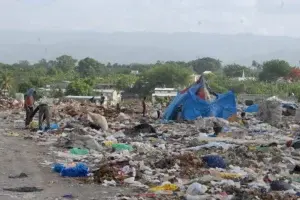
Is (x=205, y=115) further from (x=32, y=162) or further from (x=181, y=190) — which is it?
(x=181, y=190)

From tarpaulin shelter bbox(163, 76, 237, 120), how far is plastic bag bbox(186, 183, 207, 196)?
13.7m

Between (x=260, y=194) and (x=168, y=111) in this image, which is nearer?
(x=260, y=194)

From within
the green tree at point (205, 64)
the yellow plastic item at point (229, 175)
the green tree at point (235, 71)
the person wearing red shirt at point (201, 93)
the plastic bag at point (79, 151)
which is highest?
the green tree at point (205, 64)

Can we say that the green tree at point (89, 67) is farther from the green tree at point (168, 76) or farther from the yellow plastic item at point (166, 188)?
the yellow plastic item at point (166, 188)

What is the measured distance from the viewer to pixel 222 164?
967 centimetres

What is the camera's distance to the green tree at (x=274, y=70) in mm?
78175

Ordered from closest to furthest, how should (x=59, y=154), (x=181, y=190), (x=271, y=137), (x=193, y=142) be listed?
(x=181, y=190), (x=59, y=154), (x=193, y=142), (x=271, y=137)

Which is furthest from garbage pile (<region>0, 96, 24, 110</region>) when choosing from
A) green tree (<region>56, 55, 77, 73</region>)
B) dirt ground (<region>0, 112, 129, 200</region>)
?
green tree (<region>56, 55, 77, 73</region>)

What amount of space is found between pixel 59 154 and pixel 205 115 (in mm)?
10992

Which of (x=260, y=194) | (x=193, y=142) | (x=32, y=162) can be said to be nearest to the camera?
(x=260, y=194)

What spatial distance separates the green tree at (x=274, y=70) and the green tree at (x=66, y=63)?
124ft

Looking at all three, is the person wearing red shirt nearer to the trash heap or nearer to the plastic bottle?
the trash heap

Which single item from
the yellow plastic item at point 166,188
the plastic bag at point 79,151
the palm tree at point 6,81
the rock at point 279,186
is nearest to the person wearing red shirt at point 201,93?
the plastic bag at point 79,151

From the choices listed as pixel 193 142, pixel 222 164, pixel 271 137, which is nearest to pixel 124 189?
pixel 222 164
